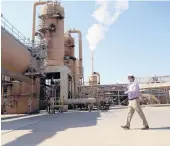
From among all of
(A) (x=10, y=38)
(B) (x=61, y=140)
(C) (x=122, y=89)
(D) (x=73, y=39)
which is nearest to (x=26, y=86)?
(A) (x=10, y=38)

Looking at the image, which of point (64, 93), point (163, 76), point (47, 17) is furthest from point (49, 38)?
point (163, 76)

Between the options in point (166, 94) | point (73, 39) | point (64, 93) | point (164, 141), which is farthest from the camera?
point (166, 94)

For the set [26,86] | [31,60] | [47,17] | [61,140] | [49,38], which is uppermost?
[47,17]

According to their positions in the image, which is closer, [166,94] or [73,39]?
[73,39]

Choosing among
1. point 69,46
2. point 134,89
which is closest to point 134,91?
point 134,89

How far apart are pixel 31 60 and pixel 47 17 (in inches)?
405

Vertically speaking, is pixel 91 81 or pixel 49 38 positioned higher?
pixel 49 38

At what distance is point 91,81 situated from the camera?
1839 inches

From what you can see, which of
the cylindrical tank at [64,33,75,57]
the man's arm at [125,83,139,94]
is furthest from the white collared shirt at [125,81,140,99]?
the cylindrical tank at [64,33,75,57]

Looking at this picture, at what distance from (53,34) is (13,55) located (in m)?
13.0

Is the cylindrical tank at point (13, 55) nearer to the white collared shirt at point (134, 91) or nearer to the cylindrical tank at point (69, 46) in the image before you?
the white collared shirt at point (134, 91)

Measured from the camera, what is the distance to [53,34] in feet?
91.0

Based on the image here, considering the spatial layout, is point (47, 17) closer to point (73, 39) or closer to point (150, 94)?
point (73, 39)

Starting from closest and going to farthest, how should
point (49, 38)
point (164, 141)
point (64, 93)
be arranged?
point (164, 141), point (64, 93), point (49, 38)
